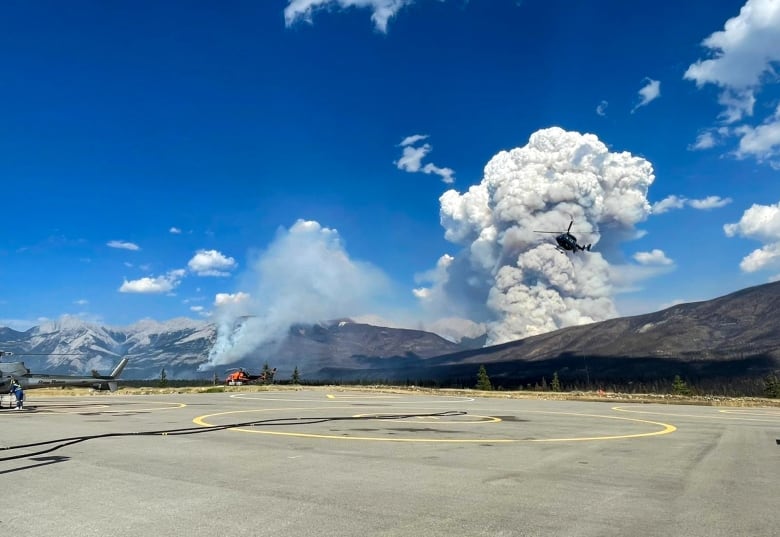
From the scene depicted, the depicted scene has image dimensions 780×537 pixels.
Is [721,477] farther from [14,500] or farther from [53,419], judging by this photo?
[53,419]

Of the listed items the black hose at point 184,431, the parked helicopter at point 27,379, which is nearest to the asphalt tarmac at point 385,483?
the black hose at point 184,431

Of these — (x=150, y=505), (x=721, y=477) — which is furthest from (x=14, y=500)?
(x=721, y=477)

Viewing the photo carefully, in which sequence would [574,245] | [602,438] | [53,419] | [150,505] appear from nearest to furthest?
1. [150,505]
2. [602,438]
3. [53,419]
4. [574,245]

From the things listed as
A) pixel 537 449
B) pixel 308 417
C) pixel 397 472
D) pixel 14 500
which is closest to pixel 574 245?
pixel 308 417

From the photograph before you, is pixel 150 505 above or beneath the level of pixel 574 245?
beneath

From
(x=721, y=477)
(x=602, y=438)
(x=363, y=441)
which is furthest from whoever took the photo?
(x=602, y=438)

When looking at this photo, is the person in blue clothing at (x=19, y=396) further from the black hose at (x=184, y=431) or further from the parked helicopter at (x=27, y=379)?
the black hose at (x=184, y=431)

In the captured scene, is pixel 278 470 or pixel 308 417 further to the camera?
pixel 308 417

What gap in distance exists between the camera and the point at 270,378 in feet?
395

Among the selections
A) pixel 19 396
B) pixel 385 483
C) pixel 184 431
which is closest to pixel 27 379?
pixel 19 396

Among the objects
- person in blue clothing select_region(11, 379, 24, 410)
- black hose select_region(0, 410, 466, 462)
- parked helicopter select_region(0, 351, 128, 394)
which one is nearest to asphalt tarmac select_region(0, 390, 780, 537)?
black hose select_region(0, 410, 466, 462)

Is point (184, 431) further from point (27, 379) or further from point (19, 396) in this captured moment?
point (27, 379)

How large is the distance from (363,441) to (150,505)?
9.65 meters

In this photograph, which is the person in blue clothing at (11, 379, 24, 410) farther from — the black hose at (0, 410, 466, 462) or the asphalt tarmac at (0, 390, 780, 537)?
the black hose at (0, 410, 466, 462)
